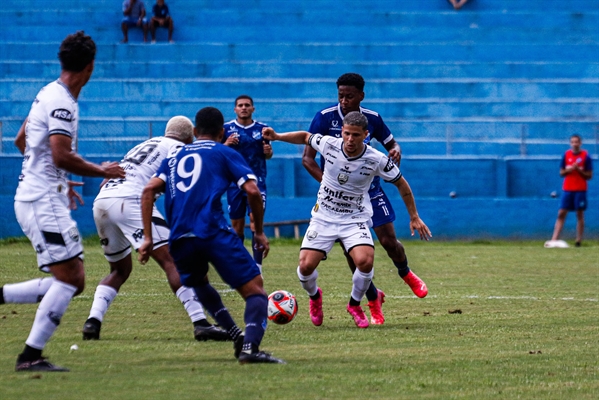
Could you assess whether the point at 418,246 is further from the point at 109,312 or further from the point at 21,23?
the point at 21,23

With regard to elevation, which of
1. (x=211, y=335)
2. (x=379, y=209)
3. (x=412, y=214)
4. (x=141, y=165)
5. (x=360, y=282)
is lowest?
(x=211, y=335)

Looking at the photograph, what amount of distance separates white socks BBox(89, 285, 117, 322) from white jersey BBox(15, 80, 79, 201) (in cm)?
194

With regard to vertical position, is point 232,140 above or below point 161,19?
below

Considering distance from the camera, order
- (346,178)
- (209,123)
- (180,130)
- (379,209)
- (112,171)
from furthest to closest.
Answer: (379,209), (346,178), (180,130), (209,123), (112,171)

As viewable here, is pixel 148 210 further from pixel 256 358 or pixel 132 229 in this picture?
pixel 132 229

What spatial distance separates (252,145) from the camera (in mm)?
13727

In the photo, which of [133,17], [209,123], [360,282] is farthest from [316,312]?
[133,17]

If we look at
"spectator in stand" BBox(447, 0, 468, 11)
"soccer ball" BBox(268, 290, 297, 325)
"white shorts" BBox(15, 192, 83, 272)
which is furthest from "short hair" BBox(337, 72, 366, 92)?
"spectator in stand" BBox(447, 0, 468, 11)

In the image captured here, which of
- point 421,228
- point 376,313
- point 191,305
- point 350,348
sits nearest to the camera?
point 350,348

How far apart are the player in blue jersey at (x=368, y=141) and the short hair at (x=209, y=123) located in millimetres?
2681

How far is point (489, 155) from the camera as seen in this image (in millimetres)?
23172

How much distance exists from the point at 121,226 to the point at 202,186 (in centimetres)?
190

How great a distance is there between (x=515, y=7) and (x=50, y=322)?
1000 inches

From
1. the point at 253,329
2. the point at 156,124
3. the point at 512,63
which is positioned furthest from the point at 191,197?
the point at 512,63
